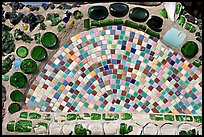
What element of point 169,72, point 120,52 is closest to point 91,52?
point 120,52

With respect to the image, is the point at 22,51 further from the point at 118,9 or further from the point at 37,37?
the point at 118,9

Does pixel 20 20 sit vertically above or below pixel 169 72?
above

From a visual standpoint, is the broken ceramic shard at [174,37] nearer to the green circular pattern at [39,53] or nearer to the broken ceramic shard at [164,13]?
the broken ceramic shard at [164,13]

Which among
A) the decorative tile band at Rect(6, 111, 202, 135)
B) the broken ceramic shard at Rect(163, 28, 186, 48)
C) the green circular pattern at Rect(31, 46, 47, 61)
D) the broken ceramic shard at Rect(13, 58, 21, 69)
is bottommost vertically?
the decorative tile band at Rect(6, 111, 202, 135)

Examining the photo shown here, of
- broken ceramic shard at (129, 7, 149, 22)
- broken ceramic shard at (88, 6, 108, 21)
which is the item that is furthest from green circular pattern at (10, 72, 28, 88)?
broken ceramic shard at (129, 7, 149, 22)

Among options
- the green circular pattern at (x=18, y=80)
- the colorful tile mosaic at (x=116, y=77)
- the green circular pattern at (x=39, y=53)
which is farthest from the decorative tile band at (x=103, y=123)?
the green circular pattern at (x=39, y=53)

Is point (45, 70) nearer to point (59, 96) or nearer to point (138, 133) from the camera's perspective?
point (59, 96)

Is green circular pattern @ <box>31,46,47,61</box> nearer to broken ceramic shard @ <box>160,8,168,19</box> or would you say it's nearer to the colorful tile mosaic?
the colorful tile mosaic

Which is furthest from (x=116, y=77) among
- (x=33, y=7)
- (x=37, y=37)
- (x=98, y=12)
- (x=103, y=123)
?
(x=33, y=7)
